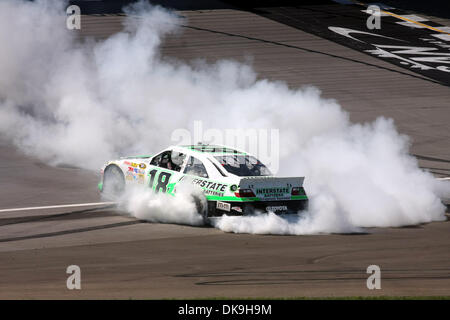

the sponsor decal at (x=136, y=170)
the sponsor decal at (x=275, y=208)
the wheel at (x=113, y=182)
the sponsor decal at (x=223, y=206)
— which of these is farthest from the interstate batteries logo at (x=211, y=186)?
the wheel at (x=113, y=182)

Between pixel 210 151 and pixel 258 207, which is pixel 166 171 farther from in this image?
pixel 258 207

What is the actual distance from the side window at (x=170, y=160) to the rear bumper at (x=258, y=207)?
4.61ft

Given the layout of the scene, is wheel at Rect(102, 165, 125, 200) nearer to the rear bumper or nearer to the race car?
the race car

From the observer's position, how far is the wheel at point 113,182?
1871 cm

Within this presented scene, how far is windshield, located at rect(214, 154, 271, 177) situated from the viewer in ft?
55.2

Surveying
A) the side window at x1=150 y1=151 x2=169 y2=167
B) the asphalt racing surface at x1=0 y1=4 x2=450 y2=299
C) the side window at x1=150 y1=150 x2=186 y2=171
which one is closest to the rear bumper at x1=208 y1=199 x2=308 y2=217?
the asphalt racing surface at x1=0 y1=4 x2=450 y2=299

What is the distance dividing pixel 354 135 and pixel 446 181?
262 cm

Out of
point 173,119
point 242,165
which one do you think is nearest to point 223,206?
point 242,165

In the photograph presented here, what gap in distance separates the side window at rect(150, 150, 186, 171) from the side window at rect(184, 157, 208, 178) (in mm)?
239

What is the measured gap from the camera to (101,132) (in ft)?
80.6

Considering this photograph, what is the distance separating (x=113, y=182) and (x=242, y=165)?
3.33 meters

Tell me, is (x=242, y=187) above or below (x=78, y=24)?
below

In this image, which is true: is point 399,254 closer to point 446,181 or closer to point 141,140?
point 446,181
